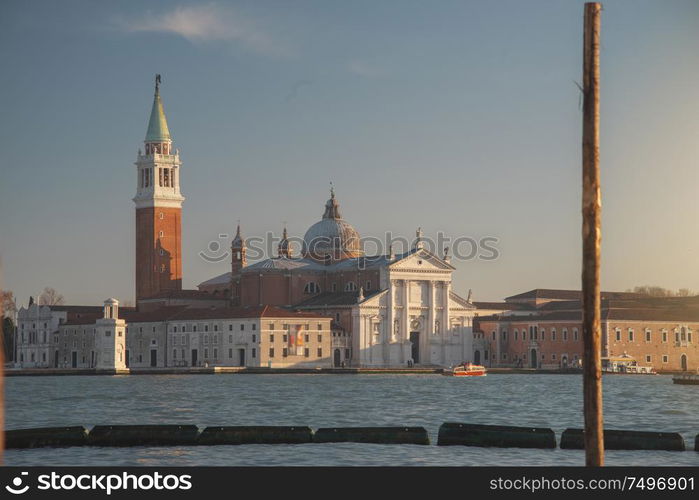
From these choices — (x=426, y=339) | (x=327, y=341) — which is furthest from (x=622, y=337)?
(x=327, y=341)

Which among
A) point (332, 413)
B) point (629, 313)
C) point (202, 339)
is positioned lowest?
point (332, 413)

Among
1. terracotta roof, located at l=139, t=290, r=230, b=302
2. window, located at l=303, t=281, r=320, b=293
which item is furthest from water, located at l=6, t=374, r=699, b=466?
terracotta roof, located at l=139, t=290, r=230, b=302

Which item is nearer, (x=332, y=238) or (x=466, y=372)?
(x=466, y=372)

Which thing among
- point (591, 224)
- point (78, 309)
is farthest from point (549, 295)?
point (591, 224)

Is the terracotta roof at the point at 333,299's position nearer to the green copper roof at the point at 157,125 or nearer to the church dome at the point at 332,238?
the church dome at the point at 332,238

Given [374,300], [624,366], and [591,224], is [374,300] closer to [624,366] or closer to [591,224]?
[624,366]
